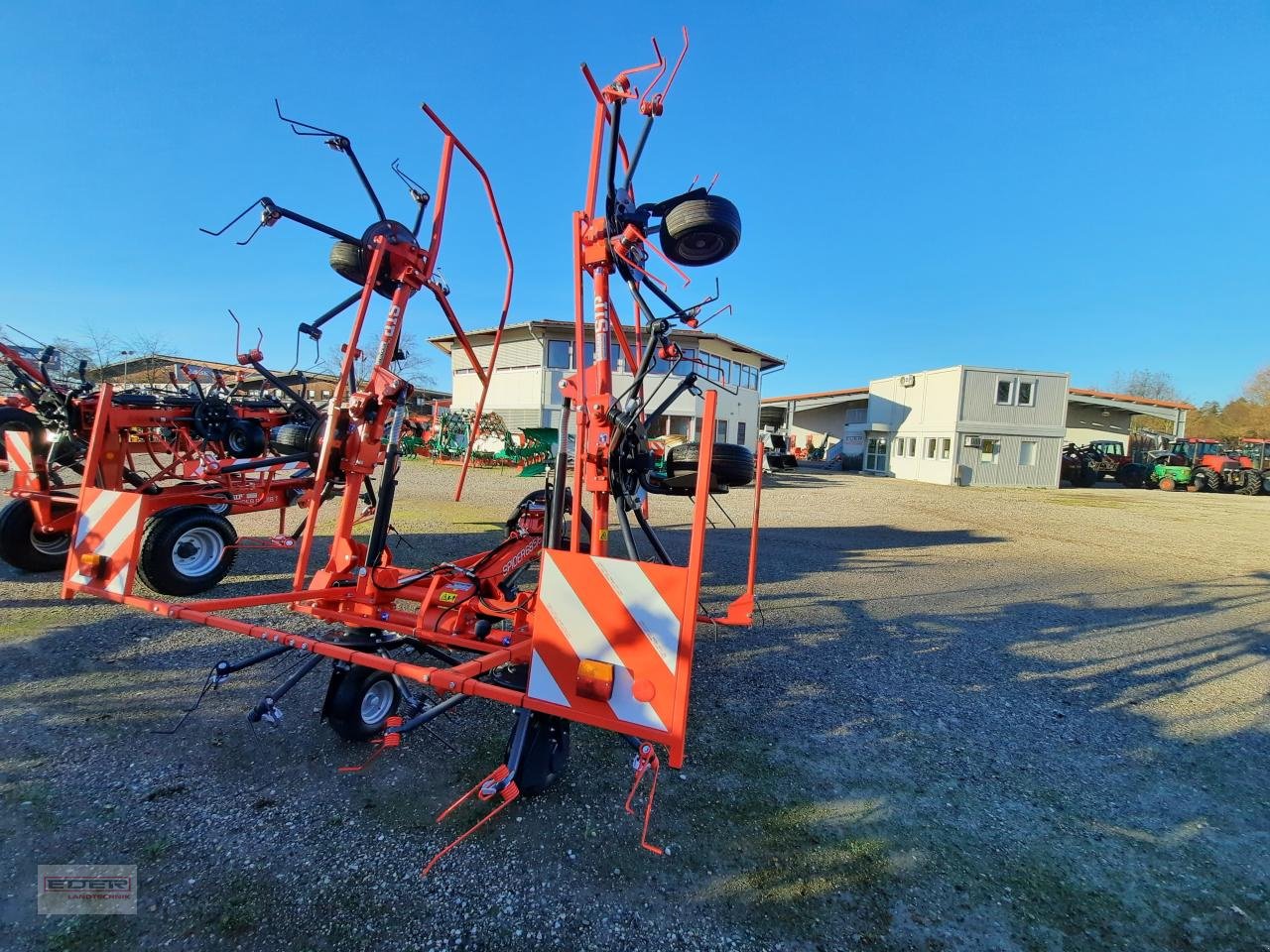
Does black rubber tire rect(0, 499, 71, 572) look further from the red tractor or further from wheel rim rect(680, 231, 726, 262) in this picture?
the red tractor

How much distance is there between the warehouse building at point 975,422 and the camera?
28.2 metres

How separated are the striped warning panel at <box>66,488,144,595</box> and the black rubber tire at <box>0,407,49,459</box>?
3.98m

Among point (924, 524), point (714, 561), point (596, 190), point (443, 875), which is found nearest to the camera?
point (443, 875)

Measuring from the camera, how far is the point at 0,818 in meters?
2.36

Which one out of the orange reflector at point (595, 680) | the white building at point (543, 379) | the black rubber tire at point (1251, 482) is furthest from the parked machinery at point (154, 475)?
the black rubber tire at point (1251, 482)

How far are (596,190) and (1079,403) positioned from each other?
44.8m

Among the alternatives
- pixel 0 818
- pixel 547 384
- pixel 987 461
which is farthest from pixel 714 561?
pixel 987 461

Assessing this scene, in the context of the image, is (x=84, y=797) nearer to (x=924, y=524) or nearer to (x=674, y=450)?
(x=674, y=450)

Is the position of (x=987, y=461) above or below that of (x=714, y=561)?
above

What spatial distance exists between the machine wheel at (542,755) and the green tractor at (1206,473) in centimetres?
3655

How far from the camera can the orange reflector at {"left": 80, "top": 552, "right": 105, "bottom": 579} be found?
3.11m

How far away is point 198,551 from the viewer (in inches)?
220

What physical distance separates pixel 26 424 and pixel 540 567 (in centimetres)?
646

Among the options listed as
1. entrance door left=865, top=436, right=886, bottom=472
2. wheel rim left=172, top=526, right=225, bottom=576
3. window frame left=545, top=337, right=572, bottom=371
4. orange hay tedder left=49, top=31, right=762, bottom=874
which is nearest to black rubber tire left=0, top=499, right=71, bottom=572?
wheel rim left=172, top=526, right=225, bottom=576
